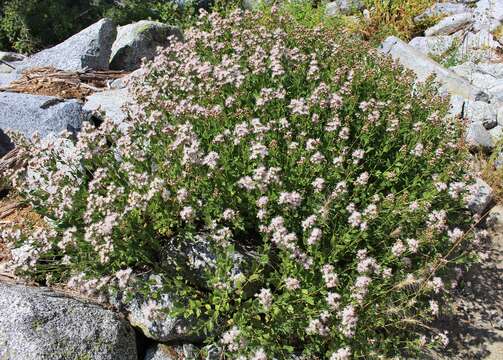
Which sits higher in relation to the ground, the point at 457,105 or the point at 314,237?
the point at 314,237

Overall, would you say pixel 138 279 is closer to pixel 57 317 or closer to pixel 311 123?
pixel 57 317

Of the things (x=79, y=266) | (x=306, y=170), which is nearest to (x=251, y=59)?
(x=306, y=170)

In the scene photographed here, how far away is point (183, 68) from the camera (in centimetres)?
564

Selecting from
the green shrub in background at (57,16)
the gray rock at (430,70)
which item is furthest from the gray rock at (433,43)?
the green shrub in background at (57,16)

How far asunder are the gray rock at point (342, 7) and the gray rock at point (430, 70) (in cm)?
295

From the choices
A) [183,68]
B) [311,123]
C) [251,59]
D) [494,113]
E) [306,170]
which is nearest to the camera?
[306,170]

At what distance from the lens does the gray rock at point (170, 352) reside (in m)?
3.85

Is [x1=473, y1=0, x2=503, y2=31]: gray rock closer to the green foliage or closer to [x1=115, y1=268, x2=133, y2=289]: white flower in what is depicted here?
the green foliage

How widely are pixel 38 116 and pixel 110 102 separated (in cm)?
93

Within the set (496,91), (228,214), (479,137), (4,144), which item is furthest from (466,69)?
(4,144)

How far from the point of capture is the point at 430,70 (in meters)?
7.70

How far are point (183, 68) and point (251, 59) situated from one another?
0.91m

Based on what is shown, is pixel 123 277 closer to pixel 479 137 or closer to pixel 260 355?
pixel 260 355

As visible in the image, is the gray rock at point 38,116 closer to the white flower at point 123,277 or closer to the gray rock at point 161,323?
the gray rock at point 161,323
